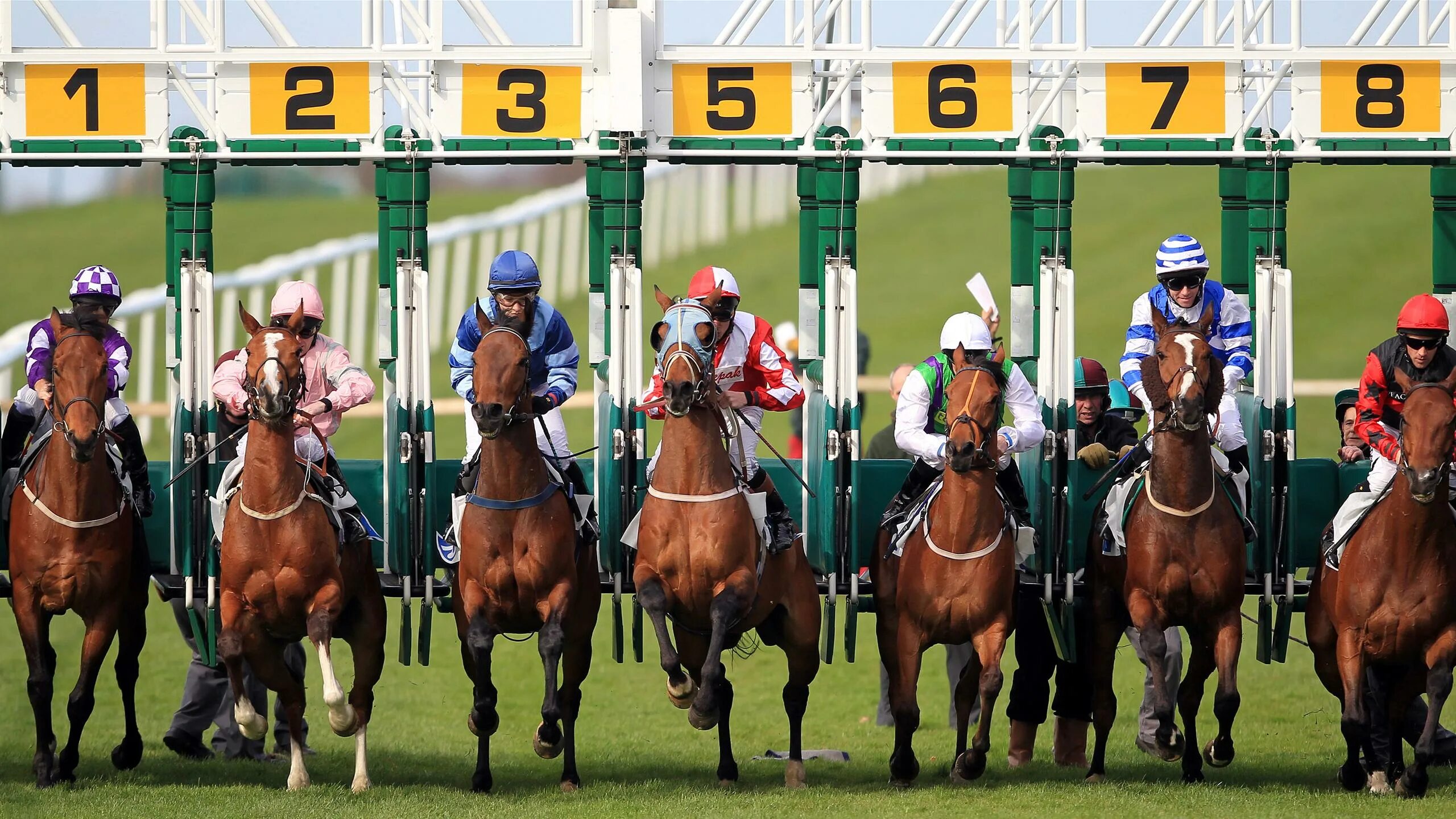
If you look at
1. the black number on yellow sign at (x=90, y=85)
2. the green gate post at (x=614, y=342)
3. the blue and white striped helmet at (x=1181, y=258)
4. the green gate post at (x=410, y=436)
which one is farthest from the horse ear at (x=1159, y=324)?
the black number on yellow sign at (x=90, y=85)

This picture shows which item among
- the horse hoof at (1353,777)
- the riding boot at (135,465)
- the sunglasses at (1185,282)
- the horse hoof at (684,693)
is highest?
the sunglasses at (1185,282)

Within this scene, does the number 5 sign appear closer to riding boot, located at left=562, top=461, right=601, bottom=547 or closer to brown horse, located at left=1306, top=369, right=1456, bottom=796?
riding boot, located at left=562, top=461, right=601, bottom=547

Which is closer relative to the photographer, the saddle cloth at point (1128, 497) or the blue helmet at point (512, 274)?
the blue helmet at point (512, 274)

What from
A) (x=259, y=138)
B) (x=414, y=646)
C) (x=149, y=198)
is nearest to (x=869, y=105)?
(x=259, y=138)

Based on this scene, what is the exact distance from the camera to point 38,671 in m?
8.45

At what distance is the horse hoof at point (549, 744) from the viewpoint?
8516mm

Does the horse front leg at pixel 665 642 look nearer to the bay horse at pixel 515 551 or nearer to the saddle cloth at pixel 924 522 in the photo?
the bay horse at pixel 515 551

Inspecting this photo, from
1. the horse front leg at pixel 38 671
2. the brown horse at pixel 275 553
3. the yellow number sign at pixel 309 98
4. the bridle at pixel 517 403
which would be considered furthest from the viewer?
the yellow number sign at pixel 309 98

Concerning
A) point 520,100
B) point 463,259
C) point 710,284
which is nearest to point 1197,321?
point 710,284

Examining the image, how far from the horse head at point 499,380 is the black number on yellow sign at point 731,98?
1770mm

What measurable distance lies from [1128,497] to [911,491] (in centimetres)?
97

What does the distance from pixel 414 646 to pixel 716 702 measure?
19.3 ft

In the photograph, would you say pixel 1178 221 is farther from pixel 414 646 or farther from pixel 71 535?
pixel 71 535

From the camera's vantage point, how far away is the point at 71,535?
8328mm
